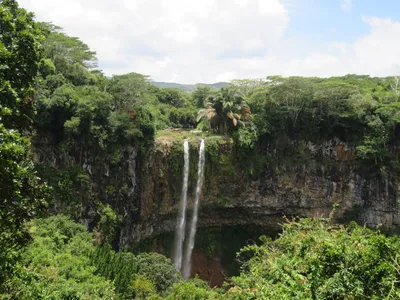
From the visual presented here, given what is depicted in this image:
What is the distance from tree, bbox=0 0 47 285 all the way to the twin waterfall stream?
44.8ft

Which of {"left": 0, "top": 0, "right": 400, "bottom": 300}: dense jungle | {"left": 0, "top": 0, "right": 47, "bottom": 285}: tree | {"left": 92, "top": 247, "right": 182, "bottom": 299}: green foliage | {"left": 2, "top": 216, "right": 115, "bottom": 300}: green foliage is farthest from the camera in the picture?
{"left": 0, "top": 0, "right": 400, "bottom": 300}: dense jungle

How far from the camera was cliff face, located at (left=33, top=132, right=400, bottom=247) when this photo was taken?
62.0 feet

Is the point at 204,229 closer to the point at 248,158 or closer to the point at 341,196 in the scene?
the point at 248,158

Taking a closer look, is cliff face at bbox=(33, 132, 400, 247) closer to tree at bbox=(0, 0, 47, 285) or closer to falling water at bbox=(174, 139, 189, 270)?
falling water at bbox=(174, 139, 189, 270)

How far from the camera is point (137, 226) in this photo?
1989cm

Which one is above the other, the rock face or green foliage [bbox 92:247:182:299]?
the rock face

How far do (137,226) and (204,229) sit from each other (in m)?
5.74

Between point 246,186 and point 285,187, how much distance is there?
8.96ft

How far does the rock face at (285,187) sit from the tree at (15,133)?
13920 millimetres

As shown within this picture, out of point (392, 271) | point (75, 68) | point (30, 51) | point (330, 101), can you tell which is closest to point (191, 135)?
point (75, 68)

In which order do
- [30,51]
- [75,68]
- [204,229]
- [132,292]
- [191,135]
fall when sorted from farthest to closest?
[204,229], [191,135], [75,68], [132,292], [30,51]

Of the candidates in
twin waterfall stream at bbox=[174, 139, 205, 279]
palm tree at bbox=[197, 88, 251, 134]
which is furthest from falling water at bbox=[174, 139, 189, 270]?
palm tree at bbox=[197, 88, 251, 134]

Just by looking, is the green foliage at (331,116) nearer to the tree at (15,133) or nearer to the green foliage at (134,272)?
the green foliage at (134,272)

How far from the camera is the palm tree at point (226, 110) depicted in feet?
68.9
